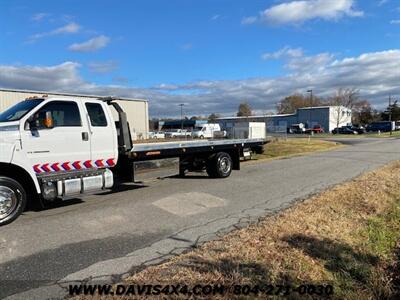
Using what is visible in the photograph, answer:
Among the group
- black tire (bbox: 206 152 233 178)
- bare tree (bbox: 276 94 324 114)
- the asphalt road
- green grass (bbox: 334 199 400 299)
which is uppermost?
bare tree (bbox: 276 94 324 114)

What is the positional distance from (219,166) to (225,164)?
1.28 feet

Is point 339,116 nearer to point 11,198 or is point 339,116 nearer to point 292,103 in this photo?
point 292,103

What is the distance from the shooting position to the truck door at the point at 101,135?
8.66m

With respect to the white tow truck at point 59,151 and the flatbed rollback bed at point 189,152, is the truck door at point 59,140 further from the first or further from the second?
the flatbed rollback bed at point 189,152

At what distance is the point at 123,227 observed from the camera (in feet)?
22.9

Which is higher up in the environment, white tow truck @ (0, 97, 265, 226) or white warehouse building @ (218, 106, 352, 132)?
white warehouse building @ (218, 106, 352, 132)

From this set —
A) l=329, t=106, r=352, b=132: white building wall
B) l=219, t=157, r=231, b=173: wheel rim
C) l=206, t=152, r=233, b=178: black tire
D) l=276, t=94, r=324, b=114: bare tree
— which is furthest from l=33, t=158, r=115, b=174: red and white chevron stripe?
l=276, t=94, r=324, b=114: bare tree

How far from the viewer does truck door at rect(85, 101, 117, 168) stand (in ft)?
28.4

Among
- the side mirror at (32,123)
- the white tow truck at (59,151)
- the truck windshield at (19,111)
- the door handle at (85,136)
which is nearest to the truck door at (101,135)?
the white tow truck at (59,151)

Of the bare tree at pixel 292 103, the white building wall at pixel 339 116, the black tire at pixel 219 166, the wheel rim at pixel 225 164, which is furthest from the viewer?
the bare tree at pixel 292 103

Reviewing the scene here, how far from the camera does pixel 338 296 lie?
170 inches

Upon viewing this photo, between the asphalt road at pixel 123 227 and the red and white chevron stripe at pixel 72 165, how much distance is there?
2.77 feet

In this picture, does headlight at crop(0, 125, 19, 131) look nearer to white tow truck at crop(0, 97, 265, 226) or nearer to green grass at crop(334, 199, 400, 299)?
white tow truck at crop(0, 97, 265, 226)

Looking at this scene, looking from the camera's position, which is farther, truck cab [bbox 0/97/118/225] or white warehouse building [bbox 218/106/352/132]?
white warehouse building [bbox 218/106/352/132]
